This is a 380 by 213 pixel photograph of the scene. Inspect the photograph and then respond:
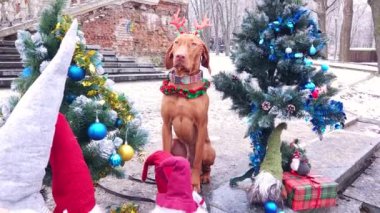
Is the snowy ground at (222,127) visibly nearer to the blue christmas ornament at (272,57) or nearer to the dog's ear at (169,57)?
the blue christmas ornament at (272,57)

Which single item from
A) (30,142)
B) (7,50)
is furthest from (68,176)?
(7,50)

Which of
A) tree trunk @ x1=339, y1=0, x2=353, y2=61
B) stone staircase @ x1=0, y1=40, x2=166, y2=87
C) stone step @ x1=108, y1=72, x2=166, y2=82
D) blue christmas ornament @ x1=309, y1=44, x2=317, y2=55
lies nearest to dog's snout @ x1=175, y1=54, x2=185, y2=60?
blue christmas ornament @ x1=309, y1=44, x2=317, y2=55

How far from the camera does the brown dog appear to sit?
2205 mm

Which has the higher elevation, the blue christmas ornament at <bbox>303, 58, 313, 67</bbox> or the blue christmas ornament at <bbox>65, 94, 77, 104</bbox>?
the blue christmas ornament at <bbox>303, 58, 313, 67</bbox>

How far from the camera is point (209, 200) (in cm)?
236

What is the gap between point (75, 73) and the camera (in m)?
1.81

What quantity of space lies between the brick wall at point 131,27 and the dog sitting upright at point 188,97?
8.72m

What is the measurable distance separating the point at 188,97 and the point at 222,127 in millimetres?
2896

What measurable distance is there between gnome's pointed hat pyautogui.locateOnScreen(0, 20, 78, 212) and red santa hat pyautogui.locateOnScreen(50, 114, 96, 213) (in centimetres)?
15

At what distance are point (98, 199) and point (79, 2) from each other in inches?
389

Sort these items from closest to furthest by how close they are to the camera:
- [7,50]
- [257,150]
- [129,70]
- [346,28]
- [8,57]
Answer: [257,150], [8,57], [7,50], [129,70], [346,28]

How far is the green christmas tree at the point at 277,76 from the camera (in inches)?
89.2

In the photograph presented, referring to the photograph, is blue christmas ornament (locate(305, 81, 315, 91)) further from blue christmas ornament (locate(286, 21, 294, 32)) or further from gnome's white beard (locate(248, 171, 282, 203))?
gnome's white beard (locate(248, 171, 282, 203))

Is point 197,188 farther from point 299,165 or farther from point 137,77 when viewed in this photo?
point 137,77
